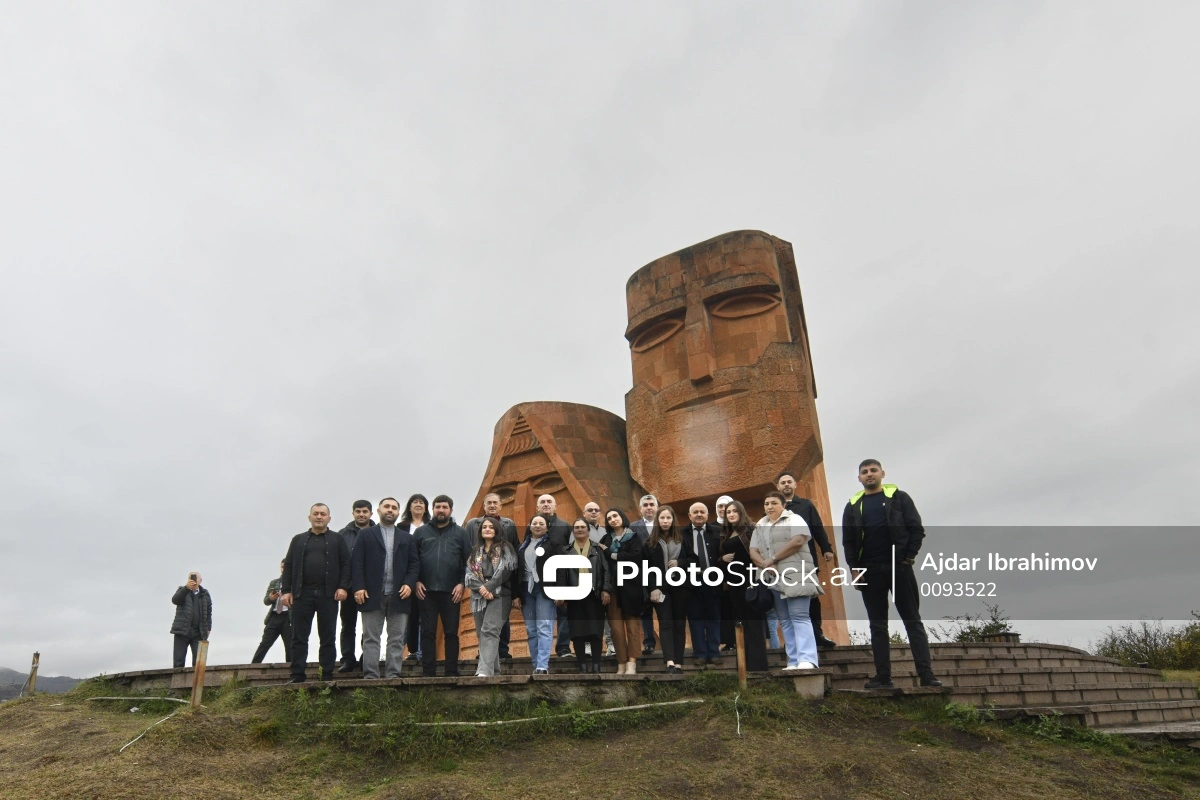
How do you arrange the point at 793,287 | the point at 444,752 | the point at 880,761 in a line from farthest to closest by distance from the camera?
the point at 793,287 < the point at 444,752 < the point at 880,761

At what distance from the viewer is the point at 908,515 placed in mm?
6148

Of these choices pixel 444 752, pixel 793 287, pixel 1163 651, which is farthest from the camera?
pixel 1163 651

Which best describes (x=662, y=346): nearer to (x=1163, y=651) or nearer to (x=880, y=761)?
(x=880, y=761)

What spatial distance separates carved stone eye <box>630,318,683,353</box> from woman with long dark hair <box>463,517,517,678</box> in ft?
20.5

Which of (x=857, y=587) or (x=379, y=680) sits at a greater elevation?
(x=857, y=587)

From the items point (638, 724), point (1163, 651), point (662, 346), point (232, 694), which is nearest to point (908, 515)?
point (638, 724)

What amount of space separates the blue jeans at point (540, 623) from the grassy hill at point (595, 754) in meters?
Result: 0.91

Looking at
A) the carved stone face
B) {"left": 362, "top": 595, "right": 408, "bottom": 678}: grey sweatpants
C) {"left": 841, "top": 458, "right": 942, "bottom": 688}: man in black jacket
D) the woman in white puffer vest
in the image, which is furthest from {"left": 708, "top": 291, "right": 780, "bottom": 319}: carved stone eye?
{"left": 362, "top": 595, "right": 408, "bottom": 678}: grey sweatpants

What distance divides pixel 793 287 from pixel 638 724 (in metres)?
8.97

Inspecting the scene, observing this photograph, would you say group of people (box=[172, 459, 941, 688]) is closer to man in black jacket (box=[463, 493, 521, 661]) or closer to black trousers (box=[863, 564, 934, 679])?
man in black jacket (box=[463, 493, 521, 661])

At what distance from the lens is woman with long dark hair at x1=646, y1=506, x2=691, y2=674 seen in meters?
7.26

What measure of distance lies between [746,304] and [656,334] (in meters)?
1.48

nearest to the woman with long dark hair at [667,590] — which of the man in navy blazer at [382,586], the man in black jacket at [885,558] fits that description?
the man in black jacket at [885,558]

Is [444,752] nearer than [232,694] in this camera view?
Yes
